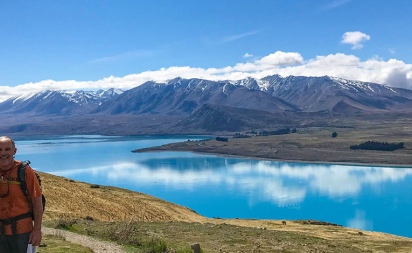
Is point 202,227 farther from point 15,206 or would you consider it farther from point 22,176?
point 22,176

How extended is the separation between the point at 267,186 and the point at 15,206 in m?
112

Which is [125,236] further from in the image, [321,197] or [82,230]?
[321,197]

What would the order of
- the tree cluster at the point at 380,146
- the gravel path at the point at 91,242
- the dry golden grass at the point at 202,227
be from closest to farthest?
the gravel path at the point at 91,242, the dry golden grass at the point at 202,227, the tree cluster at the point at 380,146

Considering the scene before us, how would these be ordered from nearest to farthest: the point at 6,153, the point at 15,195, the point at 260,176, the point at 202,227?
the point at 6,153 < the point at 15,195 < the point at 202,227 < the point at 260,176

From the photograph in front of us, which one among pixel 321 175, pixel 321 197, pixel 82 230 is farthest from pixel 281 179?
pixel 82 230

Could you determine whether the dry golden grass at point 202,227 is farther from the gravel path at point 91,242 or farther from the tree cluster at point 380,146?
the tree cluster at point 380,146

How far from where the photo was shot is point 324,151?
184625mm

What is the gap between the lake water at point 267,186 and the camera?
87.8 metres

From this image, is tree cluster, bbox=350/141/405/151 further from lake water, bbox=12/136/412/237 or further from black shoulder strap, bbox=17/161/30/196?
black shoulder strap, bbox=17/161/30/196

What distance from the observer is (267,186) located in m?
117

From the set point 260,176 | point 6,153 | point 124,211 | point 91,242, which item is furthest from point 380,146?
point 6,153

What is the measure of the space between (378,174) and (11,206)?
145060 millimetres

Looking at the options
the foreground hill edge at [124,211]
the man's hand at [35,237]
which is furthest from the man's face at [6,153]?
the foreground hill edge at [124,211]

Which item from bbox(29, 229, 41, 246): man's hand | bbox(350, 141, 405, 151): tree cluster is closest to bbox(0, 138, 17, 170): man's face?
bbox(29, 229, 41, 246): man's hand
